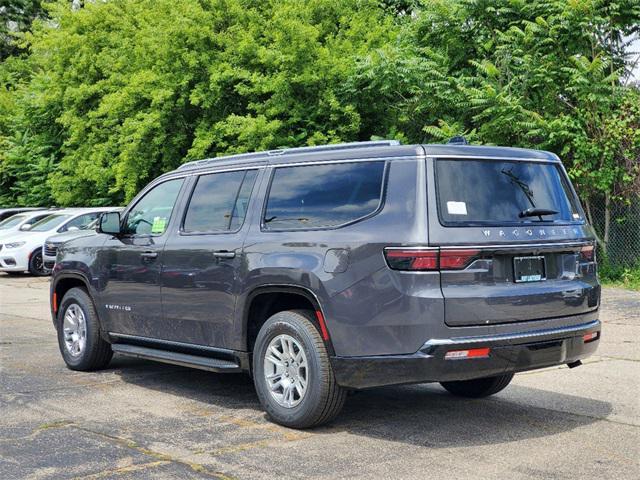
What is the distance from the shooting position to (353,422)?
6.34 m

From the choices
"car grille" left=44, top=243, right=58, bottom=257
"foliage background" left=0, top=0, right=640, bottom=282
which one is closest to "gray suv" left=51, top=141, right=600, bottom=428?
"foliage background" left=0, top=0, right=640, bottom=282

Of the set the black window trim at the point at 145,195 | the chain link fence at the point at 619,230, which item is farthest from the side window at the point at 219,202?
the chain link fence at the point at 619,230

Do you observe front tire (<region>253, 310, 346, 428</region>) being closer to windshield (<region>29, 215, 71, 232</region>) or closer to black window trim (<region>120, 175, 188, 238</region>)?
black window trim (<region>120, 175, 188, 238</region>)

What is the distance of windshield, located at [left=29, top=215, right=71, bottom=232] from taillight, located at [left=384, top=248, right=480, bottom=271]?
17428 mm

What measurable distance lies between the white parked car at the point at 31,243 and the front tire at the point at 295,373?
15.6 meters

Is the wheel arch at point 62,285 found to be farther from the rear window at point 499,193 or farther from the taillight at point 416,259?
the rear window at point 499,193

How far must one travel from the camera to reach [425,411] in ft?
22.1

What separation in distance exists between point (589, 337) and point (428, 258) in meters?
1.52

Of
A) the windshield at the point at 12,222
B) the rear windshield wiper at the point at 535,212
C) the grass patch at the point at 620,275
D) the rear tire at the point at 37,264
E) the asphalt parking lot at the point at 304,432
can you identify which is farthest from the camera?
the windshield at the point at 12,222

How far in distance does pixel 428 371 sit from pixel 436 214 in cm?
99

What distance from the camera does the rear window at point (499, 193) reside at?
5715 millimetres

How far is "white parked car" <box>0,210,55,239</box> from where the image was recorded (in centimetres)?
2192

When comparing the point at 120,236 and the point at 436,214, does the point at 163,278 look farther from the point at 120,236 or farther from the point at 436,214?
the point at 436,214

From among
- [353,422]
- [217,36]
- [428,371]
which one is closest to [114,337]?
[353,422]
